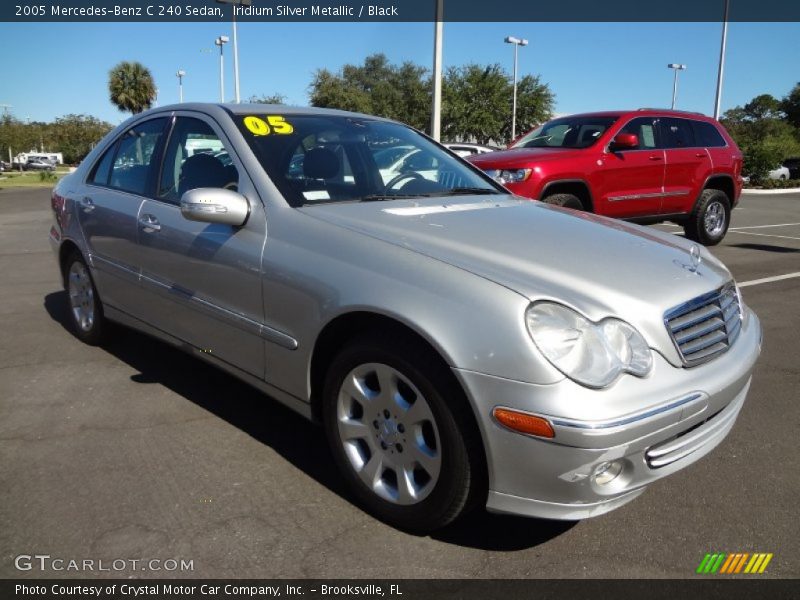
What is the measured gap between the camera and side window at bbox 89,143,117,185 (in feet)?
14.8

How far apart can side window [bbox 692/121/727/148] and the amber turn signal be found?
870 cm

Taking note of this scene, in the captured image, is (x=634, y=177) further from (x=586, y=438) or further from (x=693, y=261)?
(x=586, y=438)

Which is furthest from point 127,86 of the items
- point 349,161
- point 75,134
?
point 349,161

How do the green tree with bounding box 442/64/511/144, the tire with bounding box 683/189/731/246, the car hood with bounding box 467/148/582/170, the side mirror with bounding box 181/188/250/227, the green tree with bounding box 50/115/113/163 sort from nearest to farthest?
the side mirror with bounding box 181/188/250/227, the car hood with bounding box 467/148/582/170, the tire with bounding box 683/189/731/246, the green tree with bounding box 442/64/511/144, the green tree with bounding box 50/115/113/163

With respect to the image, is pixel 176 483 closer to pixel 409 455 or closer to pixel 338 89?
pixel 409 455

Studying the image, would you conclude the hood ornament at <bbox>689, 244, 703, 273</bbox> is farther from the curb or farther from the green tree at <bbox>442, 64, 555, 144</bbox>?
the green tree at <bbox>442, 64, 555, 144</bbox>

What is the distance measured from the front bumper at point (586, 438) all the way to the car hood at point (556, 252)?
189 millimetres

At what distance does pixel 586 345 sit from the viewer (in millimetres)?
2236

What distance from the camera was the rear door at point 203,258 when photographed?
10.2 feet

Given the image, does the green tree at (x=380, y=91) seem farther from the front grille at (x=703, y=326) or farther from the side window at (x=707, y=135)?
the front grille at (x=703, y=326)

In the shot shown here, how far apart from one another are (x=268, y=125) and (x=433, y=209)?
1.00 meters

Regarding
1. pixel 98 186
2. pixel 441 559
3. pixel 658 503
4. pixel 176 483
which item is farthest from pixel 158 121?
pixel 658 503

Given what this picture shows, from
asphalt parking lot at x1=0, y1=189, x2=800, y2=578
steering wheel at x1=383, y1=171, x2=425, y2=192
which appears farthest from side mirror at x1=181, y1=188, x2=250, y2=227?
asphalt parking lot at x1=0, y1=189, x2=800, y2=578

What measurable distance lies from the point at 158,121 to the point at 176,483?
2247 millimetres
